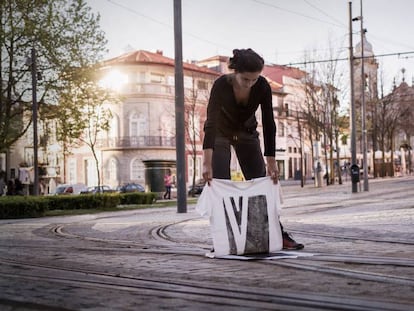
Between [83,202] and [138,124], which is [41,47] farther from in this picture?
[138,124]

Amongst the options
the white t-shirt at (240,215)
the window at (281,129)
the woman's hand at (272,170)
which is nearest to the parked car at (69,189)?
the woman's hand at (272,170)

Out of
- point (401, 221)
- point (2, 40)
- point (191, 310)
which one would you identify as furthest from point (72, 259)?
point (2, 40)

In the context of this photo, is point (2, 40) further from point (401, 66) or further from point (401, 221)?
point (401, 66)

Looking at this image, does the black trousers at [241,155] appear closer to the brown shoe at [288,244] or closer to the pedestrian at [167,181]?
the brown shoe at [288,244]

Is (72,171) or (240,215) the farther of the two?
(72,171)

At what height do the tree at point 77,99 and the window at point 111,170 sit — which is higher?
the tree at point 77,99

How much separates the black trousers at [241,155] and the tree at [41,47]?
65.3 ft

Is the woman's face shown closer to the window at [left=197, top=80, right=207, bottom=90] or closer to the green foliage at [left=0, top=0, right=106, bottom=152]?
the green foliage at [left=0, top=0, right=106, bottom=152]

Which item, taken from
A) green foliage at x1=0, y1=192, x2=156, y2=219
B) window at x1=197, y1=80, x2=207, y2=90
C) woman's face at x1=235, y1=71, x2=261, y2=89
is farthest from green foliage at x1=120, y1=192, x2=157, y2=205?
window at x1=197, y1=80, x2=207, y2=90

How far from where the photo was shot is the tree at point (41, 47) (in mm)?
24250

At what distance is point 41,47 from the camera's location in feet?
82.0

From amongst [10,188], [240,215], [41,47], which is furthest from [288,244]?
[10,188]

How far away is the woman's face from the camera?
551cm

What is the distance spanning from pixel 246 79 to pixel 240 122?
494 millimetres
